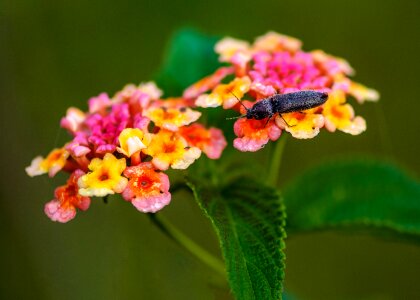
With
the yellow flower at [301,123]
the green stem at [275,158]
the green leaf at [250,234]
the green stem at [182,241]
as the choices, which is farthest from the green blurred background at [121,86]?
the yellow flower at [301,123]

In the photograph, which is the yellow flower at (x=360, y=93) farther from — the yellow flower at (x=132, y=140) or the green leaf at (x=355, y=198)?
the yellow flower at (x=132, y=140)

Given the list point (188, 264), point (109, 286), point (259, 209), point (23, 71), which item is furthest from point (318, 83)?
point (23, 71)

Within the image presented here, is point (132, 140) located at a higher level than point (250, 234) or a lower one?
higher

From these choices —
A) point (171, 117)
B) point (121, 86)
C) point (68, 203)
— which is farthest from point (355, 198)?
point (121, 86)

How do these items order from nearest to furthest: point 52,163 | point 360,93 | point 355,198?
point 52,163
point 360,93
point 355,198

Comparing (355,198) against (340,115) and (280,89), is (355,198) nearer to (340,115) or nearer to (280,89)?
(340,115)

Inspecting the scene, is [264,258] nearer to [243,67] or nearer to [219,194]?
[219,194]

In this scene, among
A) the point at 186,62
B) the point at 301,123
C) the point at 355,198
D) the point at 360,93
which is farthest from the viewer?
the point at 186,62

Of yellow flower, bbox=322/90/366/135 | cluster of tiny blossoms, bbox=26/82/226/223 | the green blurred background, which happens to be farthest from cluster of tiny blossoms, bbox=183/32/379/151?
the green blurred background
